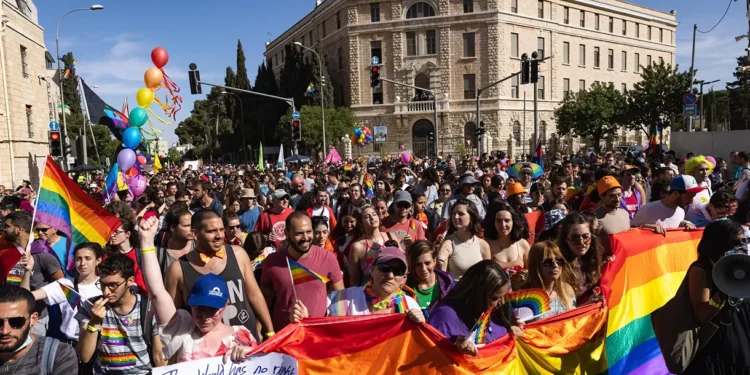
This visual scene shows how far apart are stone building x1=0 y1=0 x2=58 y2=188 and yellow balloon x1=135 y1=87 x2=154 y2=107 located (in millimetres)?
8540

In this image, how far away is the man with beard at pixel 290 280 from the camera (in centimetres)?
411

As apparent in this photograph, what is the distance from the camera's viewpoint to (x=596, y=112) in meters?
41.1

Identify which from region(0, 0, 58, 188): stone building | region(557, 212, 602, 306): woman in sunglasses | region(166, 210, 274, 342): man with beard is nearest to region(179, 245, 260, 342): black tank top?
region(166, 210, 274, 342): man with beard

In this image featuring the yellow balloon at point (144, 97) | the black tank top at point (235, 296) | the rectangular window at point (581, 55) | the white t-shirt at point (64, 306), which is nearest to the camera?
the black tank top at point (235, 296)

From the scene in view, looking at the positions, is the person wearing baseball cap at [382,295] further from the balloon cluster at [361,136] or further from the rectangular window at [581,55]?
the rectangular window at [581,55]

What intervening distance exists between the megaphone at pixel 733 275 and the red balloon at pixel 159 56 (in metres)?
18.7

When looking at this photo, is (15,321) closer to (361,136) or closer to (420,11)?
(361,136)

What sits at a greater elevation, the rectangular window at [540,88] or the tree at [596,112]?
the rectangular window at [540,88]

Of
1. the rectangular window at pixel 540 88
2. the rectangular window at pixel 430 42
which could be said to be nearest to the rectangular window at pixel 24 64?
the rectangular window at pixel 430 42

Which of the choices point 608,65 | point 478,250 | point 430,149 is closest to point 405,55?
point 430,149

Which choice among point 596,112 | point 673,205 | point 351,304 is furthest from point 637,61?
point 351,304

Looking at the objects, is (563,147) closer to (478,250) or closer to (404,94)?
(404,94)

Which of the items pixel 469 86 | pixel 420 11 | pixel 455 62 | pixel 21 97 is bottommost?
pixel 21 97

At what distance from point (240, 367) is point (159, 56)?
17163mm
